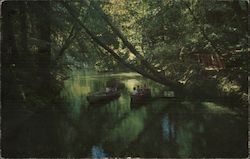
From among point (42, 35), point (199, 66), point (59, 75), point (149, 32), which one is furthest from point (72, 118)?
point (199, 66)

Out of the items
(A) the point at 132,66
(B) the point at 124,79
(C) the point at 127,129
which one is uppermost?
(A) the point at 132,66

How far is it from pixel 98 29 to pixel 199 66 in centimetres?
136

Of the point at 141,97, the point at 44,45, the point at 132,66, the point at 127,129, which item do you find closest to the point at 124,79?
the point at 132,66

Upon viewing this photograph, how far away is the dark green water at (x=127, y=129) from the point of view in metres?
3.76

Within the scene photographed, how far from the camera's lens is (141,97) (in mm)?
3926

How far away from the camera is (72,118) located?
397 centimetres

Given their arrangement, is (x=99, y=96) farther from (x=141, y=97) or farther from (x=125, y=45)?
(x=125, y=45)

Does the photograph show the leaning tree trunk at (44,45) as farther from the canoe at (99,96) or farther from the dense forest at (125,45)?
the canoe at (99,96)

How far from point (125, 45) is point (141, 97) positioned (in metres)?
0.69

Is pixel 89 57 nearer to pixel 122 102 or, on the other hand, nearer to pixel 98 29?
pixel 98 29

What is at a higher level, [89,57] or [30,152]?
[89,57]

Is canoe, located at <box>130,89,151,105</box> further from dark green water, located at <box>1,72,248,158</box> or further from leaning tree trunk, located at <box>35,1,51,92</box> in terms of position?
leaning tree trunk, located at <box>35,1,51,92</box>

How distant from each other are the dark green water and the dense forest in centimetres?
20

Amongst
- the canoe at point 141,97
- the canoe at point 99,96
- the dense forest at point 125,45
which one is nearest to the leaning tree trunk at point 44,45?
the dense forest at point 125,45
